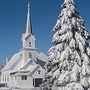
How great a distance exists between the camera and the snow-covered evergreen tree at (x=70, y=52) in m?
27.1

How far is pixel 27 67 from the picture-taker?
2793 inches

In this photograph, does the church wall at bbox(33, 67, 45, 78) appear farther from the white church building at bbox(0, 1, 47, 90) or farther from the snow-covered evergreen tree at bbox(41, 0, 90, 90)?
the snow-covered evergreen tree at bbox(41, 0, 90, 90)

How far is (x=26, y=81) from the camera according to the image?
68.4 metres

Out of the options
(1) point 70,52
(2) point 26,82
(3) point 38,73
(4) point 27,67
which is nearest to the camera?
(1) point 70,52

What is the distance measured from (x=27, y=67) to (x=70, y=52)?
44.1 metres

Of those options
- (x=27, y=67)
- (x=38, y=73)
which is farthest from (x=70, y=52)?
(x=27, y=67)

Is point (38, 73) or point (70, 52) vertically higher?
point (38, 73)

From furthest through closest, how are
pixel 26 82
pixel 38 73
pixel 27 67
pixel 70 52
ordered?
pixel 27 67, pixel 38 73, pixel 26 82, pixel 70 52

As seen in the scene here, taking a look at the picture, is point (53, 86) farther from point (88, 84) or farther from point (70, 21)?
point (70, 21)

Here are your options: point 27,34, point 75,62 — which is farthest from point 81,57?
point 27,34

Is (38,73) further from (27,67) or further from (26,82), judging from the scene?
(26,82)

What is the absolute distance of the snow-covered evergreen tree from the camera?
88.8ft

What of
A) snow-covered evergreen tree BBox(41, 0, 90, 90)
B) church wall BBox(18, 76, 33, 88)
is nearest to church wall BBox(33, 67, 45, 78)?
church wall BBox(18, 76, 33, 88)

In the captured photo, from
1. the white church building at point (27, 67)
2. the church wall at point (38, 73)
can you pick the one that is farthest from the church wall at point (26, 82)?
the church wall at point (38, 73)
